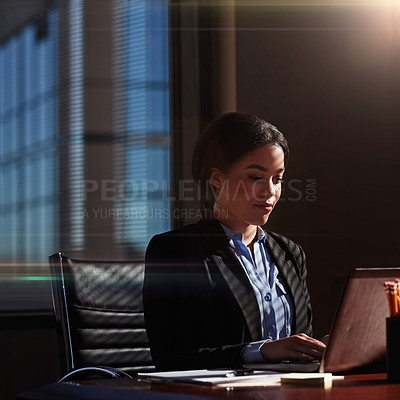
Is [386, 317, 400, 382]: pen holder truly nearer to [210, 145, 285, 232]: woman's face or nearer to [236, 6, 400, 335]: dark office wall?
[210, 145, 285, 232]: woman's face

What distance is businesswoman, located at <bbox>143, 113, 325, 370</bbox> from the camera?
6.54ft

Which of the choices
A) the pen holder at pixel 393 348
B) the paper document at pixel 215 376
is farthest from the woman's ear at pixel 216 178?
Result: the pen holder at pixel 393 348

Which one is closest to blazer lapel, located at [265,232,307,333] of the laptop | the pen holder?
the laptop

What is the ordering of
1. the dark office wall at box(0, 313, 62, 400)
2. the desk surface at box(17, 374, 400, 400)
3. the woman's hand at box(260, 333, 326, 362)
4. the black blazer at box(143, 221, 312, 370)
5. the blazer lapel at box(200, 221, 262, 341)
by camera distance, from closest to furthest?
1. the desk surface at box(17, 374, 400, 400)
2. the woman's hand at box(260, 333, 326, 362)
3. the black blazer at box(143, 221, 312, 370)
4. the blazer lapel at box(200, 221, 262, 341)
5. the dark office wall at box(0, 313, 62, 400)

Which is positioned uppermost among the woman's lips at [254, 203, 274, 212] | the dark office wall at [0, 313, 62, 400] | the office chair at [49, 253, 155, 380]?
the woman's lips at [254, 203, 274, 212]

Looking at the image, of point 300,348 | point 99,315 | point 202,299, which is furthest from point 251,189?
point 300,348

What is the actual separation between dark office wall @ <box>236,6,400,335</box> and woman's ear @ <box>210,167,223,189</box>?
1368mm

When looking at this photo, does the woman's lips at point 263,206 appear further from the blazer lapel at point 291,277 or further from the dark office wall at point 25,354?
the dark office wall at point 25,354

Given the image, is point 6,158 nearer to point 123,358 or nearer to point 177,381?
point 123,358

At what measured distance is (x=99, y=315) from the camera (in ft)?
7.34

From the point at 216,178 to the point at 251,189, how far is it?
166 millimetres

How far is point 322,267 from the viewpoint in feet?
12.0

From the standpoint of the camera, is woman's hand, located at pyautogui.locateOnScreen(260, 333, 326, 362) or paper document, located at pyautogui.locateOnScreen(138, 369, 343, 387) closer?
paper document, located at pyautogui.locateOnScreen(138, 369, 343, 387)

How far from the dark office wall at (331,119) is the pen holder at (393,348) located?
2345mm
